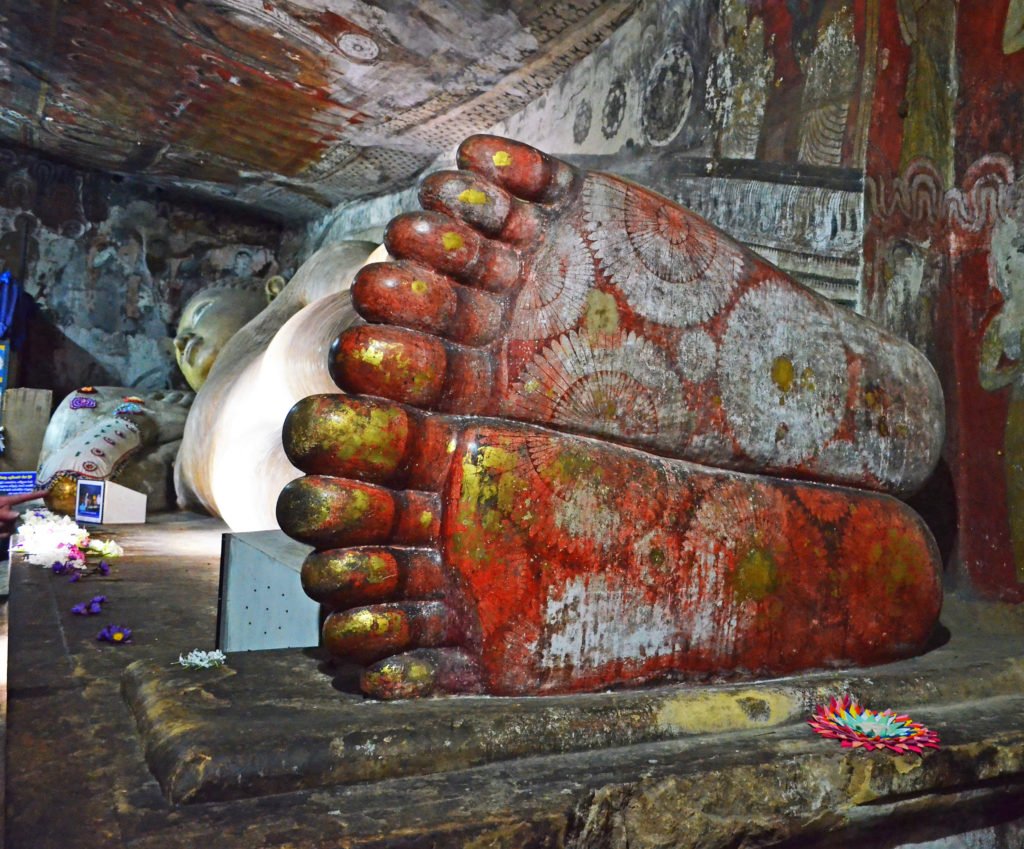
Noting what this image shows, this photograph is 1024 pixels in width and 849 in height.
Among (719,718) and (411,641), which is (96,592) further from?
(719,718)

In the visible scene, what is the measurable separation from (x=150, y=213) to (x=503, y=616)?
19.2 ft

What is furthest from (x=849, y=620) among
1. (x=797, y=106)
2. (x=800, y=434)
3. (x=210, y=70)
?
(x=210, y=70)

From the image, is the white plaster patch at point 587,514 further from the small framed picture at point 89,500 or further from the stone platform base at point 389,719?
the small framed picture at point 89,500

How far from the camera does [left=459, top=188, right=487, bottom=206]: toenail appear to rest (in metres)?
0.98

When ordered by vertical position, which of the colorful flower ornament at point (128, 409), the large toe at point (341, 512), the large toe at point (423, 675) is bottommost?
the large toe at point (423, 675)

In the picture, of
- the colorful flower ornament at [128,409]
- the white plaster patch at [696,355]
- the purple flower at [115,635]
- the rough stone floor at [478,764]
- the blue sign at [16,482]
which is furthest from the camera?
the blue sign at [16,482]

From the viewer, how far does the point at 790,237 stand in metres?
1.95

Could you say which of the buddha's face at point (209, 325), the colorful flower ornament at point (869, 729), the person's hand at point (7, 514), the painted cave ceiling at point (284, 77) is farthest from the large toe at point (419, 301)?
the buddha's face at point (209, 325)

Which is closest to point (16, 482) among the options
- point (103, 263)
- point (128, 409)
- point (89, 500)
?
point (128, 409)

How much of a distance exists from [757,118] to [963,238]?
0.62 m

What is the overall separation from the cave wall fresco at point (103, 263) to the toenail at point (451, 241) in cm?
516

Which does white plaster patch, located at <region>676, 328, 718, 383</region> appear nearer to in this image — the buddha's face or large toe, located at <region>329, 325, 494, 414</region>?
large toe, located at <region>329, 325, 494, 414</region>

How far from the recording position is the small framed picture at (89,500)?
290 centimetres

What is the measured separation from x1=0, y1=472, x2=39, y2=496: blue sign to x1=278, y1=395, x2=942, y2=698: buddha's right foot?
3468mm
